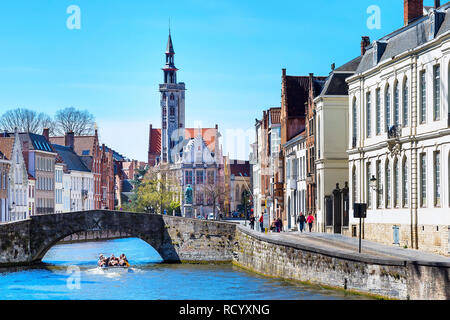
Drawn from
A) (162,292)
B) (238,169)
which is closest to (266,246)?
(162,292)

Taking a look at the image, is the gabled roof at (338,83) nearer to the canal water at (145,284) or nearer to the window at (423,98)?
the canal water at (145,284)

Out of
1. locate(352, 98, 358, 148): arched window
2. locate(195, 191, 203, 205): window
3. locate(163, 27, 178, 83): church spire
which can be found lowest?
locate(195, 191, 203, 205): window

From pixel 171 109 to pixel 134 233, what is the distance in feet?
399

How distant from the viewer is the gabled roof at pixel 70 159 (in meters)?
124

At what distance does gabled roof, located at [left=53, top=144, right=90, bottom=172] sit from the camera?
124281 millimetres

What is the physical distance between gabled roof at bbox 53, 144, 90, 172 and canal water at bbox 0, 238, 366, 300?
56.6 meters

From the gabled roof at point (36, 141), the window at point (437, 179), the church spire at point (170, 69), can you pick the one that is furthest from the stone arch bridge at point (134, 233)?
the church spire at point (170, 69)

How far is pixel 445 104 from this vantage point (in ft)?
127

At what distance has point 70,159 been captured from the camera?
12812 cm

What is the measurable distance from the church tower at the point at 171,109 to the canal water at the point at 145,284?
11367 centimetres

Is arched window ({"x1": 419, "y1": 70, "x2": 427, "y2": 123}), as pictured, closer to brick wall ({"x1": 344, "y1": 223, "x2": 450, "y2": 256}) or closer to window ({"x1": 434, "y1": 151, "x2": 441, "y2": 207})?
window ({"x1": 434, "y1": 151, "x2": 441, "y2": 207})

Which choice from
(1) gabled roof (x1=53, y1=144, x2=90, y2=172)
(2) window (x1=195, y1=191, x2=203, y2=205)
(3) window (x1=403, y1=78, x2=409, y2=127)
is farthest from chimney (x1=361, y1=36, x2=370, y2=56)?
(2) window (x1=195, y1=191, x2=203, y2=205)

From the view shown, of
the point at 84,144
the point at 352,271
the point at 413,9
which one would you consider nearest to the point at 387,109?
the point at 413,9

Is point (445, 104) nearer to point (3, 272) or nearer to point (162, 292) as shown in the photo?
point (162, 292)
